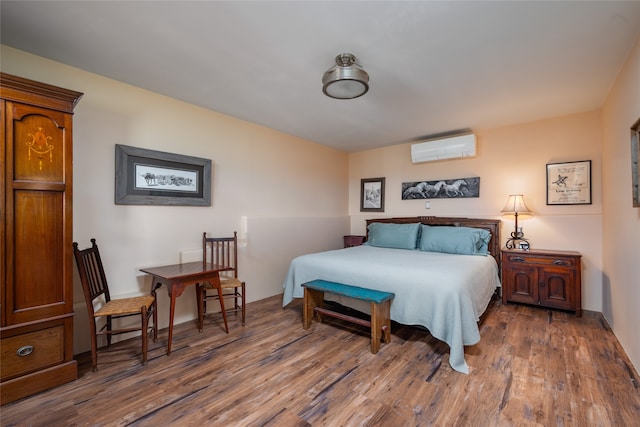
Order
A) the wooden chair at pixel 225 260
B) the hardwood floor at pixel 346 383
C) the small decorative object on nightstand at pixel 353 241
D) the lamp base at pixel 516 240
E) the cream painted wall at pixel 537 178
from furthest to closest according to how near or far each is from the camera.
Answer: the small decorative object on nightstand at pixel 353 241 < the lamp base at pixel 516 240 < the cream painted wall at pixel 537 178 < the wooden chair at pixel 225 260 < the hardwood floor at pixel 346 383

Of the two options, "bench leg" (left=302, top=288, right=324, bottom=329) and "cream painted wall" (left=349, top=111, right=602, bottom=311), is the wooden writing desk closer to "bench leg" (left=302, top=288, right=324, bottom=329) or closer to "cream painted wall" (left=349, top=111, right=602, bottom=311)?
"bench leg" (left=302, top=288, right=324, bottom=329)

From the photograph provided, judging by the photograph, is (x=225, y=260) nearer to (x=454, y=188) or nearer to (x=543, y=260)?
(x=454, y=188)

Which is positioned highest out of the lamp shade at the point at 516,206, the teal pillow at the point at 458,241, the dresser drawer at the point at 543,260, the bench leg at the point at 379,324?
the lamp shade at the point at 516,206

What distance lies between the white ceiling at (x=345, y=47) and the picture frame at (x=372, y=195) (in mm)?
2067

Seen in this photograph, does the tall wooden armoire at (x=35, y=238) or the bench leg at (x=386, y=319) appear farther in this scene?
the bench leg at (x=386, y=319)

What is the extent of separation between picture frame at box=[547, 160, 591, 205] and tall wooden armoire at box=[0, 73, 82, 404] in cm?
493

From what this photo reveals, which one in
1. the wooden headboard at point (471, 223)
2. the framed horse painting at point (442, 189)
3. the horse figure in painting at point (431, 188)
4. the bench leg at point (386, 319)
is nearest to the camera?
the bench leg at point (386, 319)

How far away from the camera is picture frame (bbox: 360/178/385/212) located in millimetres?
5176

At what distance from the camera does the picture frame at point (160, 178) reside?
8.85 feet

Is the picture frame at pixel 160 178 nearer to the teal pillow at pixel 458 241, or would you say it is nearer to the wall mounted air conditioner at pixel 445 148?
the teal pillow at pixel 458 241

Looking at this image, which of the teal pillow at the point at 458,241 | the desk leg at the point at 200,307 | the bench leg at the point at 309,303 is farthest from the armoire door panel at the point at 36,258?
the teal pillow at the point at 458,241

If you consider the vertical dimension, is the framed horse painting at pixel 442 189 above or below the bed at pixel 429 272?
above

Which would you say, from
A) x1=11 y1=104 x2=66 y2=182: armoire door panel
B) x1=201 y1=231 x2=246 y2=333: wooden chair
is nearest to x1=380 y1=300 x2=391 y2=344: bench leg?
x1=201 y1=231 x2=246 y2=333: wooden chair

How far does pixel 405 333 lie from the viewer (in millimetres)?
2805
